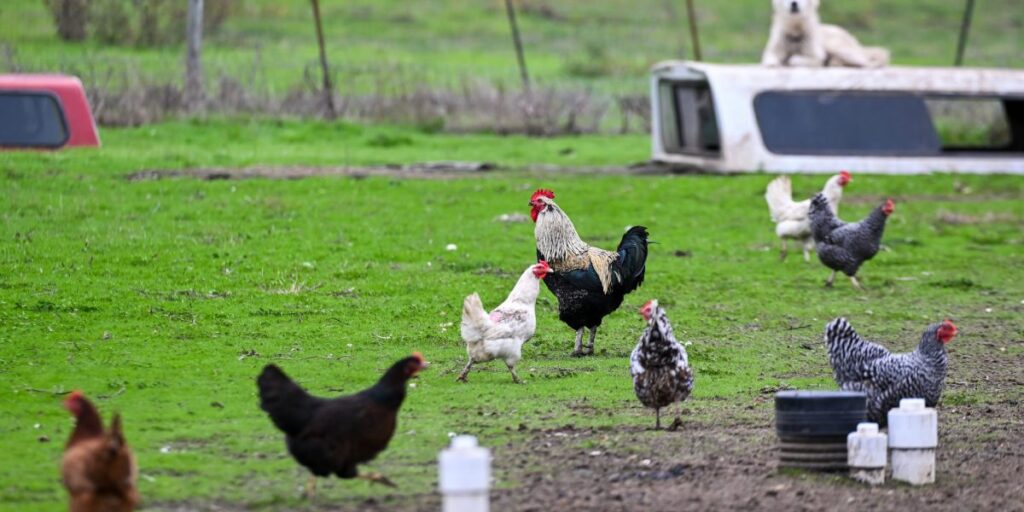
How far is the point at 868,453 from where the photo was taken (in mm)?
8508

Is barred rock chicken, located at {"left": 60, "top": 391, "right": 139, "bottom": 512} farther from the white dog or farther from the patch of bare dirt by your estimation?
the white dog

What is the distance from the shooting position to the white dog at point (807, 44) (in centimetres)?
2339

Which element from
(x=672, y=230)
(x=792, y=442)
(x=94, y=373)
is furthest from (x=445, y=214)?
(x=792, y=442)

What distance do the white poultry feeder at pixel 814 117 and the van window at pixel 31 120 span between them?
934cm

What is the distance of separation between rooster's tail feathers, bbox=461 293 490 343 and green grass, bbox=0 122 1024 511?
1.47 feet

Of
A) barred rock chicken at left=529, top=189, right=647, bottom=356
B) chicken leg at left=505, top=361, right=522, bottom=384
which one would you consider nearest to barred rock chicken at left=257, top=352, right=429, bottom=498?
chicken leg at left=505, top=361, right=522, bottom=384

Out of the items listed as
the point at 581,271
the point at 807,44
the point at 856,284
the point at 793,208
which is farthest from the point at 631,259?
the point at 807,44

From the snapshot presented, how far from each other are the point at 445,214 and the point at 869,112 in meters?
8.04

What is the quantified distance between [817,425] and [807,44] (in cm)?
1598

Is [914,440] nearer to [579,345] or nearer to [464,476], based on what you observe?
[464,476]

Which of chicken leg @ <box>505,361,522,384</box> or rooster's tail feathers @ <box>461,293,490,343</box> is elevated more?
rooster's tail feathers @ <box>461,293,490,343</box>

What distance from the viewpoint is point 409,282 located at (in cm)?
1513

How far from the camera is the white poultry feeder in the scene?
74.2 feet

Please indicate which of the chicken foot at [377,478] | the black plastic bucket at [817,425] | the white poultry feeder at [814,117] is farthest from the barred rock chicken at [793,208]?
the chicken foot at [377,478]
